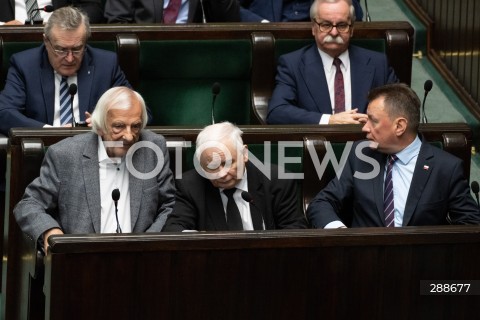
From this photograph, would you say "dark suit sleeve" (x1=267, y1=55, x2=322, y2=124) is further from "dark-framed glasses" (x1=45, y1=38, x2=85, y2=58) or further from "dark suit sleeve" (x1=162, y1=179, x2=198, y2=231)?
"dark suit sleeve" (x1=162, y1=179, x2=198, y2=231)

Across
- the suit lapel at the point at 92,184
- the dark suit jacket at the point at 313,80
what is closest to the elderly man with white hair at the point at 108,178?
the suit lapel at the point at 92,184

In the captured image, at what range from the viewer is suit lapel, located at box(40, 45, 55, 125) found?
14.3 feet

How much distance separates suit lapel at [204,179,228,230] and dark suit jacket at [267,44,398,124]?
0.83 m

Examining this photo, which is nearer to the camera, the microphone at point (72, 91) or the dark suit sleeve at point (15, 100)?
the microphone at point (72, 91)

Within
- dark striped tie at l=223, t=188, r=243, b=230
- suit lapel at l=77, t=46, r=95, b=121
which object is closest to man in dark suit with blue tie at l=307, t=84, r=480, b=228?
dark striped tie at l=223, t=188, r=243, b=230

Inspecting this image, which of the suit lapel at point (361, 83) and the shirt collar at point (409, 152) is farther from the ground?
the suit lapel at point (361, 83)

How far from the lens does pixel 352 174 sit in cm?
383

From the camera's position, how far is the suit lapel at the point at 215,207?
3662 millimetres

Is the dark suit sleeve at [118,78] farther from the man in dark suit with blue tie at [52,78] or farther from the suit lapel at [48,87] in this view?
the suit lapel at [48,87]

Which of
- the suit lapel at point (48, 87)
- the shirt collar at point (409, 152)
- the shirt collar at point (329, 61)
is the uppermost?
the shirt collar at point (329, 61)

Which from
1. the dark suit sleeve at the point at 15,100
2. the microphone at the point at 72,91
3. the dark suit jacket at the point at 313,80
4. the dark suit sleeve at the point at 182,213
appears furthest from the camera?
the dark suit jacket at the point at 313,80

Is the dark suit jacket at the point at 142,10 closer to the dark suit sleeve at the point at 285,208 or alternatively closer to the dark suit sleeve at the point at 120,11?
the dark suit sleeve at the point at 120,11

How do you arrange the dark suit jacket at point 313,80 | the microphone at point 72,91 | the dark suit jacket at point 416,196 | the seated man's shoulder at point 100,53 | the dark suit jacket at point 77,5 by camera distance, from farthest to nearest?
the dark suit jacket at point 77,5, the dark suit jacket at point 313,80, the seated man's shoulder at point 100,53, the microphone at point 72,91, the dark suit jacket at point 416,196

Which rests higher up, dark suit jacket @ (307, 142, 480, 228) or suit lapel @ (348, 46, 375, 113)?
suit lapel @ (348, 46, 375, 113)
